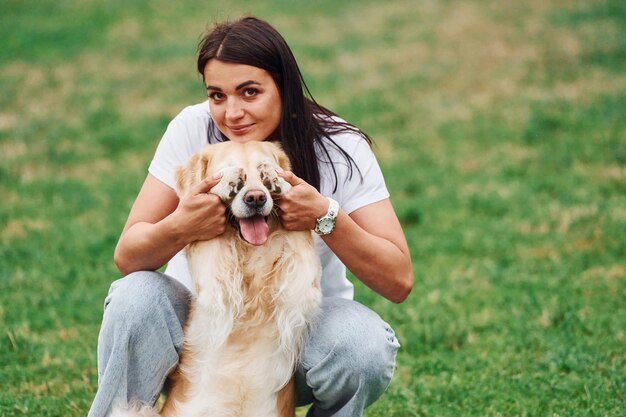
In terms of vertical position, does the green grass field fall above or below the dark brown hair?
below

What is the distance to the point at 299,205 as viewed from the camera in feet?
10.7

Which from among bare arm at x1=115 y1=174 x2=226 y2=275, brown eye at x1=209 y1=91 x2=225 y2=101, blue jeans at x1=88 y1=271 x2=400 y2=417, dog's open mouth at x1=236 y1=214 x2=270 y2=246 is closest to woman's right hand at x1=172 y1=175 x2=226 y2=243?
bare arm at x1=115 y1=174 x2=226 y2=275

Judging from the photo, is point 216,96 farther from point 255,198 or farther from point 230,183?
point 255,198

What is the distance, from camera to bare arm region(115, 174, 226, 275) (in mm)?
3248

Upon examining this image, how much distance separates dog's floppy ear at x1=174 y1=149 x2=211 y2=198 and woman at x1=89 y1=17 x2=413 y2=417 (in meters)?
0.12

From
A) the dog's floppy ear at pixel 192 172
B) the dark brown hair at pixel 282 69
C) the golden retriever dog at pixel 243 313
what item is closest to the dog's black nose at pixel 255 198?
the golden retriever dog at pixel 243 313

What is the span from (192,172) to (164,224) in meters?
0.27

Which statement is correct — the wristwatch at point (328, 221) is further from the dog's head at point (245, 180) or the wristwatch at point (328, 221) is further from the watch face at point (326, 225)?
the dog's head at point (245, 180)

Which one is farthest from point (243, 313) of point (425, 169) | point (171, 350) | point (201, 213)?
point (425, 169)

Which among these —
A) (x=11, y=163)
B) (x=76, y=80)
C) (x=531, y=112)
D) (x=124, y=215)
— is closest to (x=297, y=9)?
(x=76, y=80)

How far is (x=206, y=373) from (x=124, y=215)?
498cm

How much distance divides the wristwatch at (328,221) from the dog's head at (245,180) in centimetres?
19

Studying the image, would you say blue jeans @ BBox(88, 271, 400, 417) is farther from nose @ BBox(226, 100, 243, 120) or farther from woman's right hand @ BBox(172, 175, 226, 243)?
nose @ BBox(226, 100, 243, 120)

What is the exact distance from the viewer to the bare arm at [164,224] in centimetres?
325
